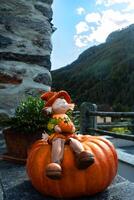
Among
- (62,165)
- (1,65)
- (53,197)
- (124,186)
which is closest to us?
(62,165)

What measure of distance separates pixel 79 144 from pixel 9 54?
1497 mm

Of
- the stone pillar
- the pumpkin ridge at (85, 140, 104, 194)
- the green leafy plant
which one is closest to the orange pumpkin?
the pumpkin ridge at (85, 140, 104, 194)

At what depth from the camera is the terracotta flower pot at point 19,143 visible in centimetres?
208

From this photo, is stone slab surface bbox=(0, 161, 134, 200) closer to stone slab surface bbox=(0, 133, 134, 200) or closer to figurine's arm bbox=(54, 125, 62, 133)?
stone slab surface bbox=(0, 133, 134, 200)

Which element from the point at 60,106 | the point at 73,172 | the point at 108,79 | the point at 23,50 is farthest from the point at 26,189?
the point at 108,79

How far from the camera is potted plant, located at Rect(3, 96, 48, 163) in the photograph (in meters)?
2.04

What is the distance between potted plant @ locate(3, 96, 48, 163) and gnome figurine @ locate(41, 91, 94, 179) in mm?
278

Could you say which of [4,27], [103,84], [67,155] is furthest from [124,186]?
[103,84]

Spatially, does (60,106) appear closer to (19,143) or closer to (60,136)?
(60,136)

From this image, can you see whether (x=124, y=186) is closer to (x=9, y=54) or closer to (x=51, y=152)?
(x=51, y=152)

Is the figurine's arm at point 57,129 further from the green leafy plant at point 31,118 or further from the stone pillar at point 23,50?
the stone pillar at point 23,50

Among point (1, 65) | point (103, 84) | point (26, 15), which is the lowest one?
point (1, 65)

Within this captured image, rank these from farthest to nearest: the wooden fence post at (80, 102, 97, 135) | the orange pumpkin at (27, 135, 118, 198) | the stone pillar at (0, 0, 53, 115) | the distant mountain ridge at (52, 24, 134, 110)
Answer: the distant mountain ridge at (52, 24, 134, 110), the wooden fence post at (80, 102, 97, 135), the stone pillar at (0, 0, 53, 115), the orange pumpkin at (27, 135, 118, 198)

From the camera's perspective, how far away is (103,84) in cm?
2470
